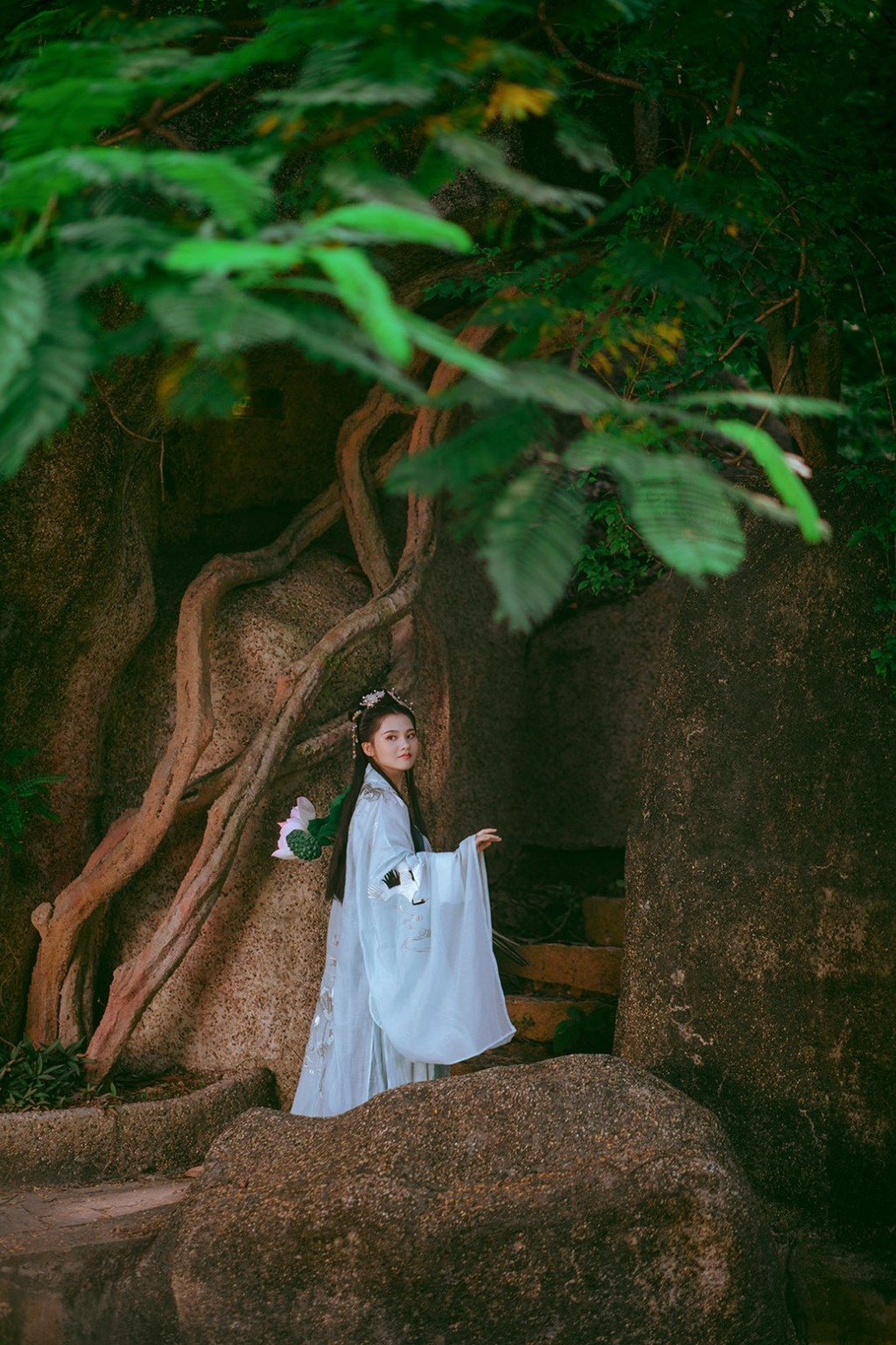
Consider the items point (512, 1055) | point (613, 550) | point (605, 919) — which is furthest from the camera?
point (605, 919)

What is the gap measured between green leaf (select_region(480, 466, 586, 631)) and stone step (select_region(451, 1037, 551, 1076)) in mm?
3834

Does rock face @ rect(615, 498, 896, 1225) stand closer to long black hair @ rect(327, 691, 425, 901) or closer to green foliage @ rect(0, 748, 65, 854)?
long black hair @ rect(327, 691, 425, 901)

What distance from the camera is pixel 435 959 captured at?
424cm

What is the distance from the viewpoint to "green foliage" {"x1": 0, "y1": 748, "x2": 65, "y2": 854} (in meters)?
4.60

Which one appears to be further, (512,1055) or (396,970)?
(512,1055)

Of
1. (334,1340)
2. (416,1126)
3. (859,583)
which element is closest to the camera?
(334,1340)

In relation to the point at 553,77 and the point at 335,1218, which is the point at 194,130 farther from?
the point at 335,1218

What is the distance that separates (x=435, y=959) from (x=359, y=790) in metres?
0.70

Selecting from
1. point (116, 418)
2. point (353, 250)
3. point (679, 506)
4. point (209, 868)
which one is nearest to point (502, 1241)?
point (209, 868)

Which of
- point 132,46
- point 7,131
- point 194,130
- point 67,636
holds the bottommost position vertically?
point 67,636

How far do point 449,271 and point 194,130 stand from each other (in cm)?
106

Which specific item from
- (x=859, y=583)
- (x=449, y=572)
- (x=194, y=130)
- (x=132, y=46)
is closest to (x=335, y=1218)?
(x=859, y=583)

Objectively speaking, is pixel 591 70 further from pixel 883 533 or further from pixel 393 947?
pixel 393 947

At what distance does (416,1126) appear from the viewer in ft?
10.9
